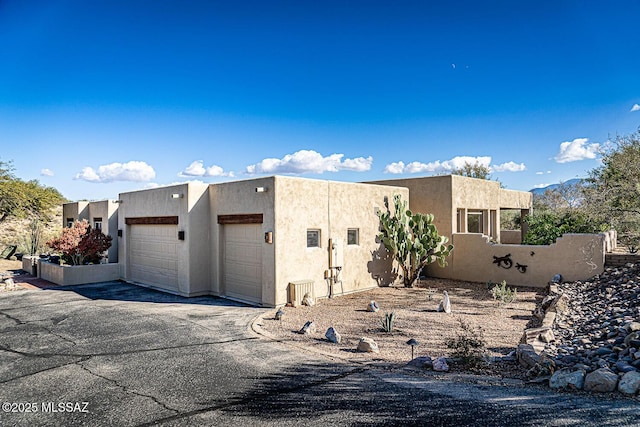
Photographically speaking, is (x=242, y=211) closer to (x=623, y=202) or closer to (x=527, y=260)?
(x=527, y=260)

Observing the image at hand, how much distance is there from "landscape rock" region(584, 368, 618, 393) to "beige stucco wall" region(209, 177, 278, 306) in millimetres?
7004

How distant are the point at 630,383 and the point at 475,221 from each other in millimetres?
14106

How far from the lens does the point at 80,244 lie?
48.3 feet

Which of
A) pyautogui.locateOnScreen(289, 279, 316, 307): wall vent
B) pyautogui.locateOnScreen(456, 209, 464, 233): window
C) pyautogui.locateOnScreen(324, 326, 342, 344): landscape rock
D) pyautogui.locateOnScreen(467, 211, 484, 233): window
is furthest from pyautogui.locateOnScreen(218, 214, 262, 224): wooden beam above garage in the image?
pyautogui.locateOnScreen(467, 211, 484, 233): window

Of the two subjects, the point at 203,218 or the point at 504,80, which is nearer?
the point at 203,218

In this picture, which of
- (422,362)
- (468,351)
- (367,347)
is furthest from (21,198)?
(468,351)

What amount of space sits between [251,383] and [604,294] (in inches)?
353

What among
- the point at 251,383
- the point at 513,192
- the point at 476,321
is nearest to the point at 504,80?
the point at 513,192

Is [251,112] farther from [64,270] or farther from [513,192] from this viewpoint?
[513,192]

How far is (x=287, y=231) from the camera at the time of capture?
34.4ft

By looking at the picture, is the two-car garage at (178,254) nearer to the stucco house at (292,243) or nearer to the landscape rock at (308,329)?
the stucco house at (292,243)

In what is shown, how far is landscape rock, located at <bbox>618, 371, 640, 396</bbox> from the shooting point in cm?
454

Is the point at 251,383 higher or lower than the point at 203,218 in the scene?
lower

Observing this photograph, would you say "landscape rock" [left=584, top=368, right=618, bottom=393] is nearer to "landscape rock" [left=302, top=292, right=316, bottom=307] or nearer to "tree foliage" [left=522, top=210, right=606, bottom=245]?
"landscape rock" [left=302, top=292, right=316, bottom=307]
